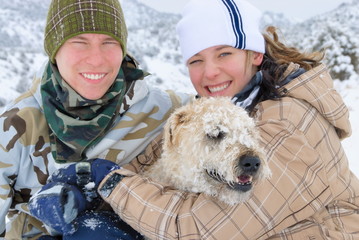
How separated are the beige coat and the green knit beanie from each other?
3.61 feet

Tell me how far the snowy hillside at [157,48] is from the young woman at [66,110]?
7.73ft

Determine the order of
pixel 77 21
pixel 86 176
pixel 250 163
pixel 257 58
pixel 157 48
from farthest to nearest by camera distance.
Result: pixel 157 48 < pixel 257 58 < pixel 77 21 < pixel 86 176 < pixel 250 163

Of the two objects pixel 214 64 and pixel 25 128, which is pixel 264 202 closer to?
pixel 214 64

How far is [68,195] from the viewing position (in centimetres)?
236

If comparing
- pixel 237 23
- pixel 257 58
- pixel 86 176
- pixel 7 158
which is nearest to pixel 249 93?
pixel 257 58

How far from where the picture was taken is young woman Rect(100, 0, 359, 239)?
220 cm

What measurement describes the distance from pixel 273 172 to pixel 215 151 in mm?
389

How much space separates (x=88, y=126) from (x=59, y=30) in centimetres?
Result: 76

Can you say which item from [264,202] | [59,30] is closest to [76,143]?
[59,30]

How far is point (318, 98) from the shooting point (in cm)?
243

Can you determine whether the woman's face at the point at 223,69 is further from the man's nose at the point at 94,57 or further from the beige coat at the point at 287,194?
the man's nose at the point at 94,57

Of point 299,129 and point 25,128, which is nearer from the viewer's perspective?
point 299,129

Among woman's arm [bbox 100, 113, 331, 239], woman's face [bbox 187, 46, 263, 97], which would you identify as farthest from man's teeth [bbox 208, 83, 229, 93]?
woman's arm [bbox 100, 113, 331, 239]

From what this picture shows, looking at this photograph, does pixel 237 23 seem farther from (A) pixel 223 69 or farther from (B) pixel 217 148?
(B) pixel 217 148
